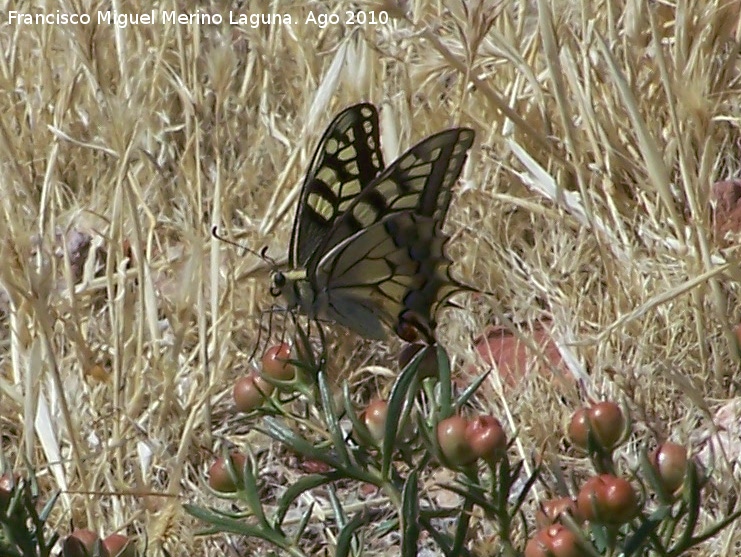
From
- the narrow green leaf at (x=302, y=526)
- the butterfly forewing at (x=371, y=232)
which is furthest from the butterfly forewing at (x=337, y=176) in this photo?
the narrow green leaf at (x=302, y=526)

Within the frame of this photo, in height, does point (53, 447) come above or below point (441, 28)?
below

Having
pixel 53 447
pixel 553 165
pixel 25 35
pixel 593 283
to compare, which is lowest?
pixel 53 447

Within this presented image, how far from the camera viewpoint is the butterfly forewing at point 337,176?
2.34 m

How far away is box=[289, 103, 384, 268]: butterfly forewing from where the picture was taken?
2.34 meters

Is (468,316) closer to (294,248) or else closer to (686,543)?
(294,248)

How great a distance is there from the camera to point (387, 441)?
54.4 inches

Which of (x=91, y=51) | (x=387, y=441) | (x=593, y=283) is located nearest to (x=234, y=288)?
(x=91, y=51)

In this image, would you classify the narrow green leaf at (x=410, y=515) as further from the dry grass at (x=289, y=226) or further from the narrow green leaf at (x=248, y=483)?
the dry grass at (x=289, y=226)

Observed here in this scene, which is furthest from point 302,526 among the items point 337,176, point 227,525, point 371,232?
point 337,176

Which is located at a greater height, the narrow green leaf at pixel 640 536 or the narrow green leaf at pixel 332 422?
the narrow green leaf at pixel 332 422

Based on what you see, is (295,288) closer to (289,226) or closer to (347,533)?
(289,226)

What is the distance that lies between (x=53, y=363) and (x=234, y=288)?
1.77 ft

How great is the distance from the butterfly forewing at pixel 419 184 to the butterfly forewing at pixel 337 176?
0.31ft

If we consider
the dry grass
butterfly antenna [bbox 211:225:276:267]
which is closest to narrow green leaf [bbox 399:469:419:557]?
the dry grass
